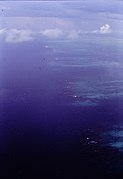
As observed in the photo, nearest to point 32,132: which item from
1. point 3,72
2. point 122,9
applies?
point 3,72

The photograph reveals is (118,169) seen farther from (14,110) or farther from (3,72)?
(3,72)

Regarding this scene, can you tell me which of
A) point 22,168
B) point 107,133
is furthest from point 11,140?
point 107,133

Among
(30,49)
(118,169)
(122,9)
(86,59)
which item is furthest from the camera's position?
(122,9)

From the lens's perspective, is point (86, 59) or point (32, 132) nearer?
point (32, 132)

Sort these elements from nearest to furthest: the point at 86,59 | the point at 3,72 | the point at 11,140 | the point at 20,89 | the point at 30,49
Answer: the point at 11,140, the point at 20,89, the point at 3,72, the point at 86,59, the point at 30,49

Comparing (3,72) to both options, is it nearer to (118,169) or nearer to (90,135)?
(90,135)

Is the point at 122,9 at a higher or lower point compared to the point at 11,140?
higher
